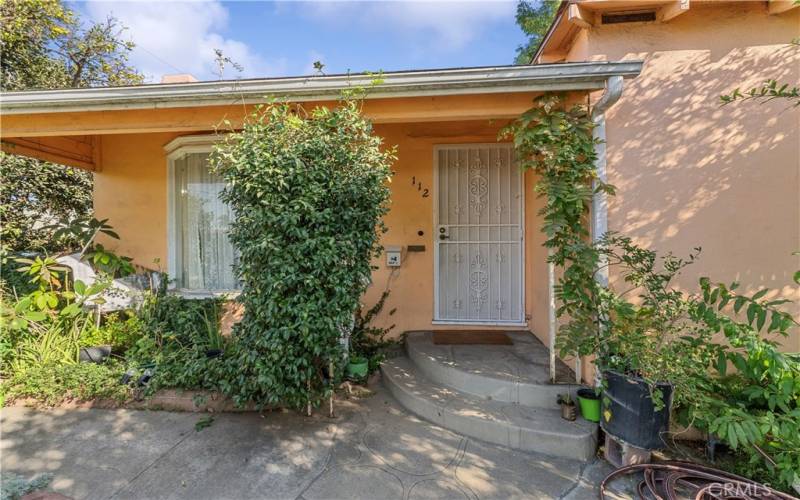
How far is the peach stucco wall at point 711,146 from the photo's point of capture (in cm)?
311

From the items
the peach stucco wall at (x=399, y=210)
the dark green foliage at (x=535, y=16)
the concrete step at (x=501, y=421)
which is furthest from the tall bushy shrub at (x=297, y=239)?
the dark green foliage at (x=535, y=16)

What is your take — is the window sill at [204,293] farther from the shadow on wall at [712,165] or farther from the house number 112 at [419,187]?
the shadow on wall at [712,165]

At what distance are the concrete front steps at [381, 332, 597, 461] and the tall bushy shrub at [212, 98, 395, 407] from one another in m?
0.98

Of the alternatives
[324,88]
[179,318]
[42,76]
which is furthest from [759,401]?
[42,76]

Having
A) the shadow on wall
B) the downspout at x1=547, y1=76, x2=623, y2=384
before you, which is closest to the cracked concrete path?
the downspout at x1=547, y1=76, x2=623, y2=384

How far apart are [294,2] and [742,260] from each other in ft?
22.6

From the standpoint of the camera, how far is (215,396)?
333 centimetres

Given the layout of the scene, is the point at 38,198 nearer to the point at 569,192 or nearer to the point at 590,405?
the point at 569,192

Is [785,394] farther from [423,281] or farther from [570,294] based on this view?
[423,281]

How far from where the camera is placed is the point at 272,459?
2.62 meters

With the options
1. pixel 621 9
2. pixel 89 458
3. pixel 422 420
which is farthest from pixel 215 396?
pixel 621 9

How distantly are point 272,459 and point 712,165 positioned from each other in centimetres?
454

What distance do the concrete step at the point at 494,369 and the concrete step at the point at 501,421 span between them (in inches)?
3.0

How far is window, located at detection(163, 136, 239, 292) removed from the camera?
15.4 ft
